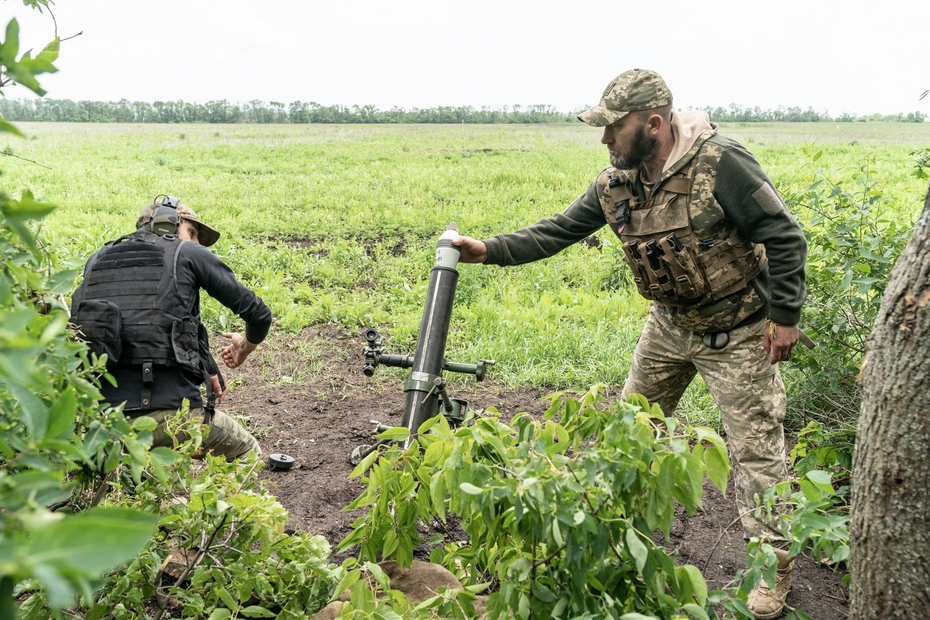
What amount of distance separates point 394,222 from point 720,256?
8714 mm

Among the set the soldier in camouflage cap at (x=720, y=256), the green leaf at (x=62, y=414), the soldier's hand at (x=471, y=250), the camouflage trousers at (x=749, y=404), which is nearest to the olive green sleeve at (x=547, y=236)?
the soldier's hand at (x=471, y=250)

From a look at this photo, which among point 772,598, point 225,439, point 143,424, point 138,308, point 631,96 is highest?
point 631,96

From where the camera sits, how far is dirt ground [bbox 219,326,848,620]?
379 centimetres

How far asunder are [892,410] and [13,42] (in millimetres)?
2052

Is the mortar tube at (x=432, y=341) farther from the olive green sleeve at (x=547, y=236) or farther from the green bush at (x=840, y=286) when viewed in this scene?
the green bush at (x=840, y=286)

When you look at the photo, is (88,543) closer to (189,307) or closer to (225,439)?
(189,307)

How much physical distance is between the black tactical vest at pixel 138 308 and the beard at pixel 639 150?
234 centimetres

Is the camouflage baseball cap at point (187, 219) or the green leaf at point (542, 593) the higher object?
the camouflage baseball cap at point (187, 219)

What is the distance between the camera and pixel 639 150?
11.5ft

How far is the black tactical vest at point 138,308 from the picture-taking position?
3.37m

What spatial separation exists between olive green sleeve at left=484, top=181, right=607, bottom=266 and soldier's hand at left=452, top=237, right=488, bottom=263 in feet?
0.30

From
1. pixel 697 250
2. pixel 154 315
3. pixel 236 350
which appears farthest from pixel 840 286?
pixel 154 315


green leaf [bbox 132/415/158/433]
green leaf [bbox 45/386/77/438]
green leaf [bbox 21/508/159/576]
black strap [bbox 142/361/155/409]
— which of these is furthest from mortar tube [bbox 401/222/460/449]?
green leaf [bbox 21/508/159/576]

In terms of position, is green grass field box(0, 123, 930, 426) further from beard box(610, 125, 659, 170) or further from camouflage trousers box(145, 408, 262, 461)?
camouflage trousers box(145, 408, 262, 461)
